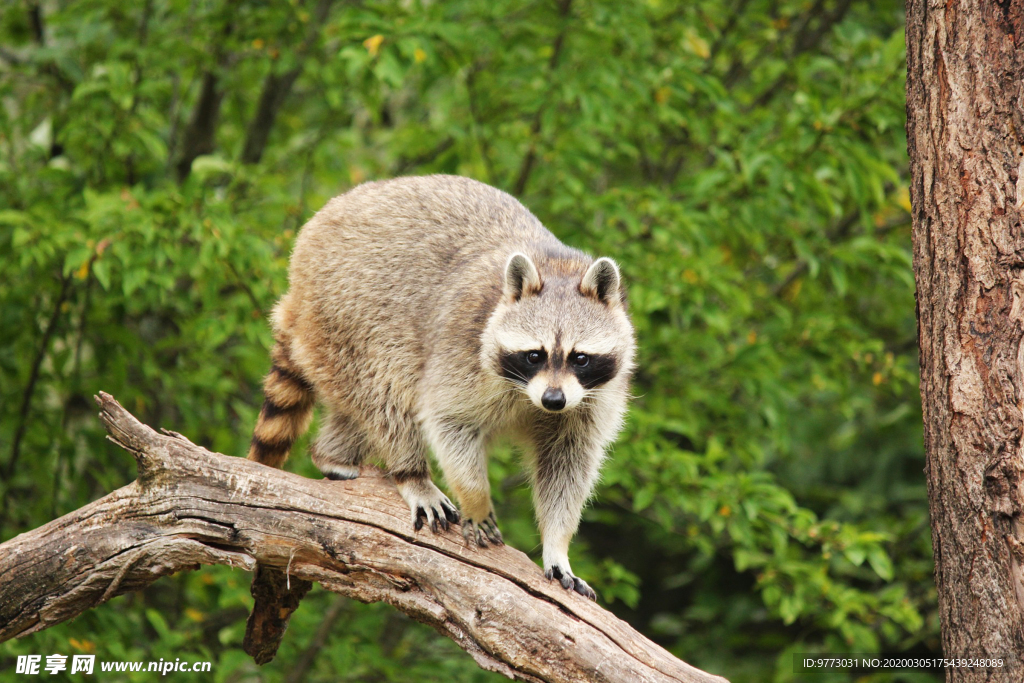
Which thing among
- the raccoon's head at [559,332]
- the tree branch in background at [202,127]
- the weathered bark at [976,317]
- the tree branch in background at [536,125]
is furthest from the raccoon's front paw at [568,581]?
the tree branch in background at [202,127]

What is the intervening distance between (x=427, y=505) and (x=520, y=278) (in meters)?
1.02

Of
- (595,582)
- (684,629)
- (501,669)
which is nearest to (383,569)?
(501,669)

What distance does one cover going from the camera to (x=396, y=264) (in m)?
4.22

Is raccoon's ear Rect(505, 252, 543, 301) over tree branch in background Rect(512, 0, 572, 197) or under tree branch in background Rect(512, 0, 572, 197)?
under

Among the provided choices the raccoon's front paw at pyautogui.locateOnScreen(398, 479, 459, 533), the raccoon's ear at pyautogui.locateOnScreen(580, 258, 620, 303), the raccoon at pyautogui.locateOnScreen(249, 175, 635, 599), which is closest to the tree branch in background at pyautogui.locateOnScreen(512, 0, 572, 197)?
the raccoon at pyautogui.locateOnScreen(249, 175, 635, 599)

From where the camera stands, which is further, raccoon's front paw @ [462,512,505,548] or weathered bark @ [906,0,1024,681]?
raccoon's front paw @ [462,512,505,548]

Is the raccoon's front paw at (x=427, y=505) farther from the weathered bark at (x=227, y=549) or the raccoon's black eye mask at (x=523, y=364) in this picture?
the raccoon's black eye mask at (x=523, y=364)

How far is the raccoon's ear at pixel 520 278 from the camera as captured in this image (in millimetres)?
3742

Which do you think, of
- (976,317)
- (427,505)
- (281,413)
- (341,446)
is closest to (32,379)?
(281,413)

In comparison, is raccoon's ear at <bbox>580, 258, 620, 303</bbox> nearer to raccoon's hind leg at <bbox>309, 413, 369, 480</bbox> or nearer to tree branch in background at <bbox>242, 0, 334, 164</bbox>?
raccoon's hind leg at <bbox>309, 413, 369, 480</bbox>

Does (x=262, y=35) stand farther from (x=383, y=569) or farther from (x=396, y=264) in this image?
(x=383, y=569)

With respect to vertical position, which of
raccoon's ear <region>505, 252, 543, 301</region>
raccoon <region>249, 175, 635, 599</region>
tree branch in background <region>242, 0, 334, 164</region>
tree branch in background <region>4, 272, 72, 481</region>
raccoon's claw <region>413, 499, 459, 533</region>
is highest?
tree branch in background <region>242, 0, 334, 164</region>

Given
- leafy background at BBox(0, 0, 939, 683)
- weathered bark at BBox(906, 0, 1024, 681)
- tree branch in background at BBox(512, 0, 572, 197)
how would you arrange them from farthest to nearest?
tree branch in background at BBox(512, 0, 572, 197)
leafy background at BBox(0, 0, 939, 683)
weathered bark at BBox(906, 0, 1024, 681)

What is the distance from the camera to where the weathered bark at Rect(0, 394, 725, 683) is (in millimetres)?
3439
